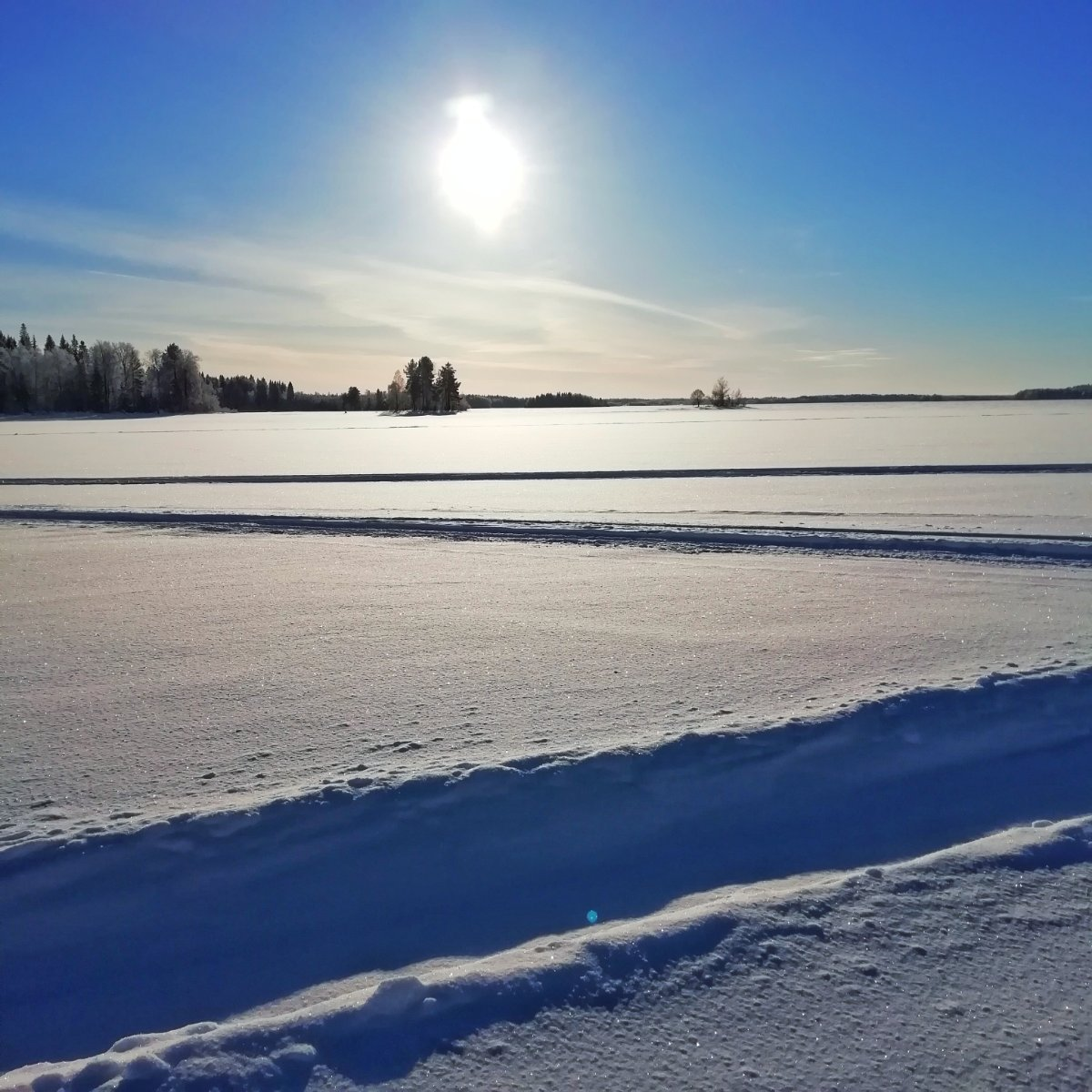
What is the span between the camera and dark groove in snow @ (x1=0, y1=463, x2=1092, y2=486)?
1773cm

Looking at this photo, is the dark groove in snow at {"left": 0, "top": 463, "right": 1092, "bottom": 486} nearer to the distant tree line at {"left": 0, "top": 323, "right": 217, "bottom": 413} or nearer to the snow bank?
the snow bank

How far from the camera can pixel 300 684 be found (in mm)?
4910

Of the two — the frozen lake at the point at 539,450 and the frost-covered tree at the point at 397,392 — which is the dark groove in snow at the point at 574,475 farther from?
the frost-covered tree at the point at 397,392

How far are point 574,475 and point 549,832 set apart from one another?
15.8 metres

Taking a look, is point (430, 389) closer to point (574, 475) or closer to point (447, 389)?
point (447, 389)

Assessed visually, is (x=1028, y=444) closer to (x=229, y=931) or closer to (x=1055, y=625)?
(x=1055, y=625)

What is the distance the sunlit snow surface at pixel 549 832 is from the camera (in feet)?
7.53

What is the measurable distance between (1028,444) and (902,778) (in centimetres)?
2459

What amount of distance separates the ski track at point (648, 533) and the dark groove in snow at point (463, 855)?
204 inches

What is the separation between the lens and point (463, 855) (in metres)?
3.19

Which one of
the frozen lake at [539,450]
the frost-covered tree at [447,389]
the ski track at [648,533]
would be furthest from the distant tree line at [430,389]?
the ski track at [648,533]

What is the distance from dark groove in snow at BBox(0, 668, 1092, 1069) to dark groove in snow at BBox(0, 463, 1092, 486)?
47.9 feet

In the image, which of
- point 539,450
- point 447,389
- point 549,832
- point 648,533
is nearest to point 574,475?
point 648,533

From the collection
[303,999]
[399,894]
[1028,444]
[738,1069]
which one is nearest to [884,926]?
[738,1069]
